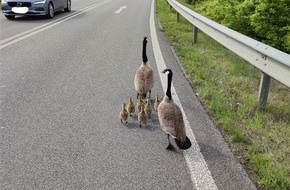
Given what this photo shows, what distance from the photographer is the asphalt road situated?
320cm

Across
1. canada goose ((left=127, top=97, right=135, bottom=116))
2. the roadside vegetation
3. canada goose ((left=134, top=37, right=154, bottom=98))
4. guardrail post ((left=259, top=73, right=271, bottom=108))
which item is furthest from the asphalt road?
the roadside vegetation

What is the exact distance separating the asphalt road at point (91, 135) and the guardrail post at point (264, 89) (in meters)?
0.82

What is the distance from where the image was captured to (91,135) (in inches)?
161

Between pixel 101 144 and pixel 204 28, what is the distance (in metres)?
5.11

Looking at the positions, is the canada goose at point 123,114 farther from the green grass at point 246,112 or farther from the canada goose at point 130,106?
the green grass at point 246,112

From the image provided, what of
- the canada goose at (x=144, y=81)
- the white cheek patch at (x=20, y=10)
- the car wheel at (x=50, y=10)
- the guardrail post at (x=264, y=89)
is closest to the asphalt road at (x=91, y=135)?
the canada goose at (x=144, y=81)

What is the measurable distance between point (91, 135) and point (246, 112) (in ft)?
6.99

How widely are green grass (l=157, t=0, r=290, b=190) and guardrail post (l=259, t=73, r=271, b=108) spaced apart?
0.10 metres

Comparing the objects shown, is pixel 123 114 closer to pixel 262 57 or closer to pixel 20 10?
pixel 262 57

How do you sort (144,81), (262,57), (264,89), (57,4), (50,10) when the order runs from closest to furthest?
(262,57) < (264,89) < (144,81) < (50,10) < (57,4)

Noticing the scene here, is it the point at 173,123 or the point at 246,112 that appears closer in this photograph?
the point at 173,123

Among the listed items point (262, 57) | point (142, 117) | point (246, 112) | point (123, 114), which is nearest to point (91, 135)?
point (123, 114)

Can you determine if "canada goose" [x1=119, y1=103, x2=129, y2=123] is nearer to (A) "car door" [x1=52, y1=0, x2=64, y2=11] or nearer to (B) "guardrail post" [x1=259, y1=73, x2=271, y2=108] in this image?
(B) "guardrail post" [x1=259, y1=73, x2=271, y2=108]

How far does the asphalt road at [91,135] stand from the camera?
3.20 metres
